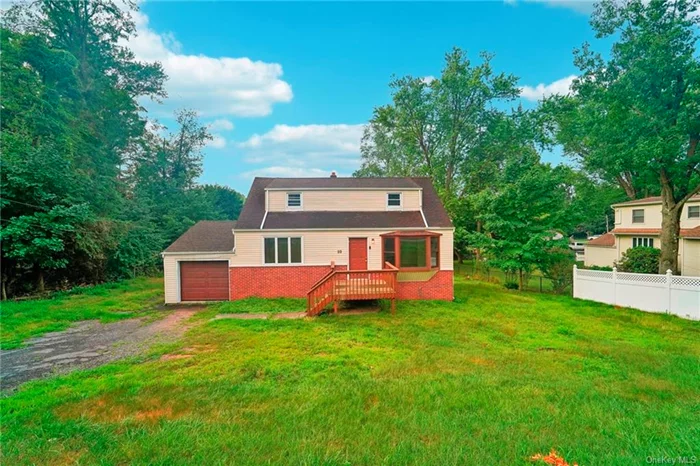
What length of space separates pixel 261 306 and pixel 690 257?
23.5 m

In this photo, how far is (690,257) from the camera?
1648 cm

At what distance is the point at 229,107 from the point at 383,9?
36.8 feet

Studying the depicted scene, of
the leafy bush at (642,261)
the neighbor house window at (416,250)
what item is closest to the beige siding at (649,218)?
the leafy bush at (642,261)

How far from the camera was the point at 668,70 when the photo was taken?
36.6ft

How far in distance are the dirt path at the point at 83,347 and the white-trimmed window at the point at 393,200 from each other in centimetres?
944

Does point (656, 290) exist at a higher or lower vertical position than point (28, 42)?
lower

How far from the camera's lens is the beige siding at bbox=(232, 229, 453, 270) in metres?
12.0

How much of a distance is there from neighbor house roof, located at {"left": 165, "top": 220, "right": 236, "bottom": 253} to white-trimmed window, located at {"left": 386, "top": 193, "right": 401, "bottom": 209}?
24.1 feet

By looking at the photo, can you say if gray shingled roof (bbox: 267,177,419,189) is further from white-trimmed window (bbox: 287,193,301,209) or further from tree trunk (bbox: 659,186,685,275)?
tree trunk (bbox: 659,186,685,275)

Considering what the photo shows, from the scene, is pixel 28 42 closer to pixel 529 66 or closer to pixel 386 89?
pixel 386 89

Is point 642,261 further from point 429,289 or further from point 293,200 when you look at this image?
point 293,200

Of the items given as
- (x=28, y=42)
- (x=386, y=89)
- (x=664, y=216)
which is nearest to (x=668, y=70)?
(x=664, y=216)

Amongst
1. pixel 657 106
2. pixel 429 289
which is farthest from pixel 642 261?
pixel 429 289

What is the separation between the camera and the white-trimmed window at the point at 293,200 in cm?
1358
